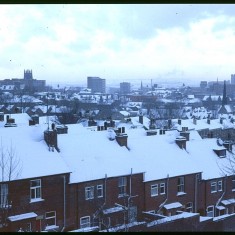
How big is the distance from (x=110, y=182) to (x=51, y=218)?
2.76 m

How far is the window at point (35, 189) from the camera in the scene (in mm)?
13914

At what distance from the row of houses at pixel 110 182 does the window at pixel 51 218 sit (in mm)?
37

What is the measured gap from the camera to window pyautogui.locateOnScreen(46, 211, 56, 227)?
47.2ft

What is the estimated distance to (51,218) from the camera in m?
14.5

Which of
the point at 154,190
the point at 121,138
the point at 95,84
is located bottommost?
the point at 154,190

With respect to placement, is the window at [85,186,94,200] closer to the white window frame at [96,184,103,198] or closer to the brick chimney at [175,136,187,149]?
the white window frame at [96,184,103,198]

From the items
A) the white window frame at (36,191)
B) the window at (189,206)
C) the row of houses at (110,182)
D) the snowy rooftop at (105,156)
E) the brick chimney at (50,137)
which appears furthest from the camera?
the window at (189,206)

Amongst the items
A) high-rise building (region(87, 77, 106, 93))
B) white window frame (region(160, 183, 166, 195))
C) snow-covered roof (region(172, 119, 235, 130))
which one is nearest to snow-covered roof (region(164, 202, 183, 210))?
white window frame (region(160, 183, 166, 195))

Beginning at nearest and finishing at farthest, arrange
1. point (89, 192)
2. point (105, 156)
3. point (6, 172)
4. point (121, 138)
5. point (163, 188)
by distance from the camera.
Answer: point (6, 172) → point (89, 192) → point (105, 156) → point (163, 188) → point (121, 138)


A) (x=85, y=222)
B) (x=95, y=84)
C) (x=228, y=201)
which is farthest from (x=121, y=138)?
(x=95, y=84)

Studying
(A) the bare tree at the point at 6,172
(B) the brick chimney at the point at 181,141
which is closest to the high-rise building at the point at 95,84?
(B) the brick chimney at the point at 181,141

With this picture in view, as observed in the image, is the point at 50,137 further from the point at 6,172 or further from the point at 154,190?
the point at 154,190

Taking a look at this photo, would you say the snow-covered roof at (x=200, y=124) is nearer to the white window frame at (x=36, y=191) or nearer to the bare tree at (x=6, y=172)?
the white window frame at (x=36, y=191)

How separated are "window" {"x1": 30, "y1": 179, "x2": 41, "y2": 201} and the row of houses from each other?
0.03 meters
